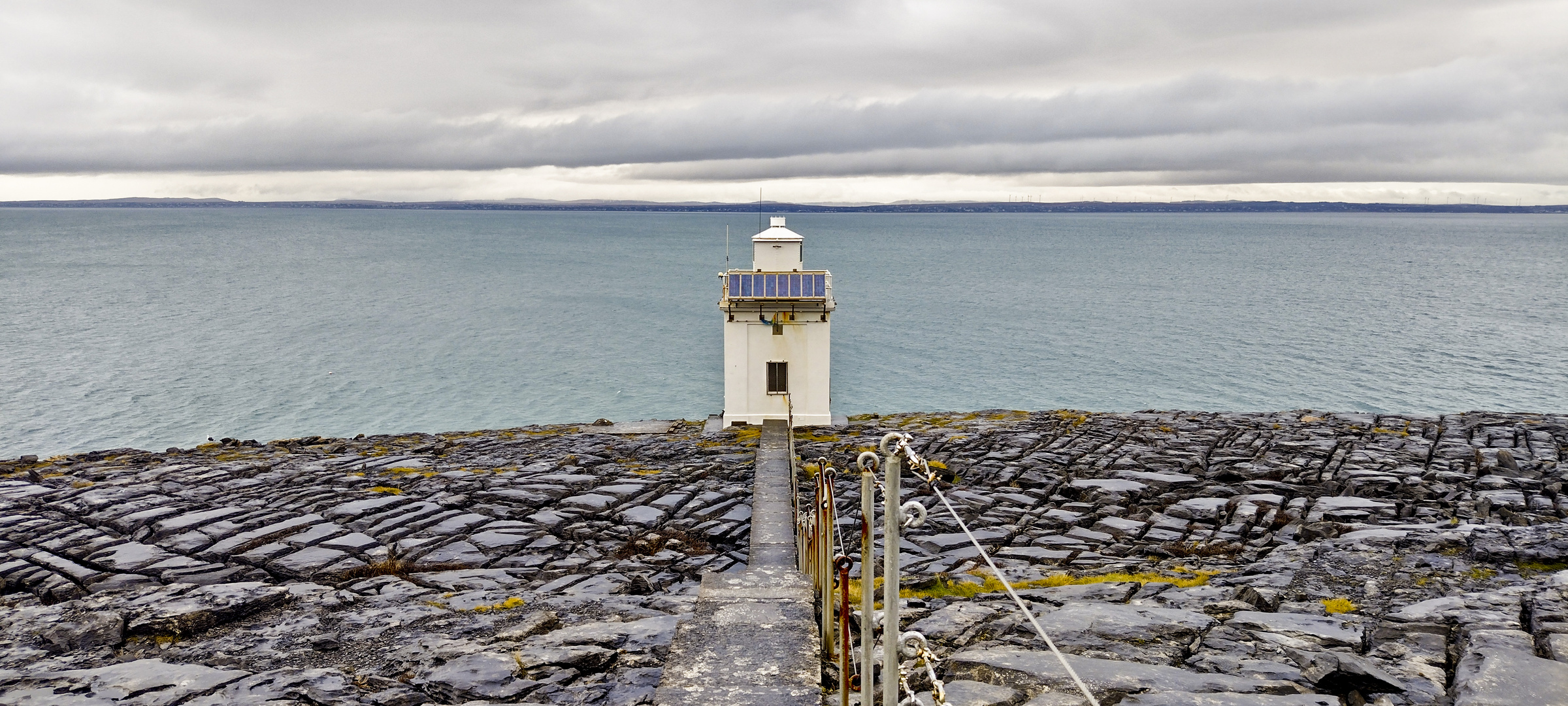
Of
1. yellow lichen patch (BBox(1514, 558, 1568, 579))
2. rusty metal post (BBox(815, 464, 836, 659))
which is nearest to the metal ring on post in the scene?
rusty metal post (BBox(815, 464, 836, 659))

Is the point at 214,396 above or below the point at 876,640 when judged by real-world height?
below

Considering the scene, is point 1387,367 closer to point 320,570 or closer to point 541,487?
point 541,487

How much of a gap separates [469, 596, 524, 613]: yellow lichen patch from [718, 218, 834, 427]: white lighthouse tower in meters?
15.2

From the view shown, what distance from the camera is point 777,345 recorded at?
2583cm

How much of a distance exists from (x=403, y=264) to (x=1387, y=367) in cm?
11108

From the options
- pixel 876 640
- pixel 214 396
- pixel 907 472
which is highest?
pixel 876 640

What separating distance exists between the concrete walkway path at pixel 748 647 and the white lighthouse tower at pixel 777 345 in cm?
1597

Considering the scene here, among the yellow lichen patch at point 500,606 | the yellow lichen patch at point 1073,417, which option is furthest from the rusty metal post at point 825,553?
the yellow lichen patch at point 1073,417

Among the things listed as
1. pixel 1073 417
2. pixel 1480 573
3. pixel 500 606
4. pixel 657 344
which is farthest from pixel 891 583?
pixel 657 344

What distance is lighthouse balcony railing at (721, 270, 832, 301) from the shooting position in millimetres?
25391

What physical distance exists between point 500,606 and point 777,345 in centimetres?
1611

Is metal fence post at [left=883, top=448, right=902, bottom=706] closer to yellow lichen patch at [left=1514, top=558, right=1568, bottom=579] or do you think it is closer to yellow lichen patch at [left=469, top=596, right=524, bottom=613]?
yellow lichen patch at [left=469, top=596, right=524, bottom=613]

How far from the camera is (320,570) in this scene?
1240cm

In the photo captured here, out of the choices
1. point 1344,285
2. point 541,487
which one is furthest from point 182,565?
point 1344,285
